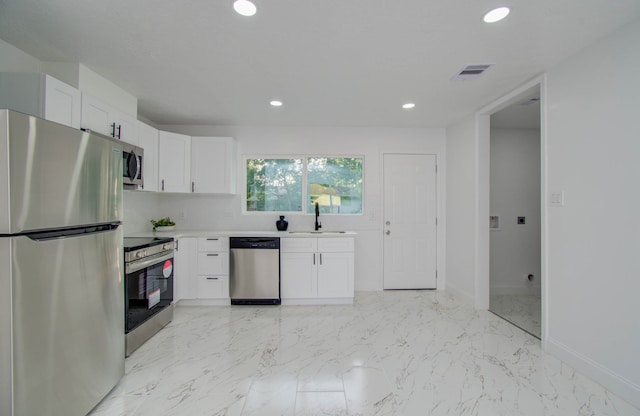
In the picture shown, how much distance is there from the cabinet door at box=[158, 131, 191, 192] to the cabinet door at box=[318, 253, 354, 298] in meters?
2.06

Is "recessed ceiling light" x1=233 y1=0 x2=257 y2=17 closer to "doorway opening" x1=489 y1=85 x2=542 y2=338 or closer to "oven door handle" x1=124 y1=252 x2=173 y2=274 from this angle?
"oven door handle" x1=124 y1=252 x2=173 y2=274

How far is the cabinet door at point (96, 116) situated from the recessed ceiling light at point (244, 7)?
158 centimetres

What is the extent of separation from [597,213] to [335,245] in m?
2.44

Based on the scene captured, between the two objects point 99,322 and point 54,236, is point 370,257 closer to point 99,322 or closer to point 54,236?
point 99,322

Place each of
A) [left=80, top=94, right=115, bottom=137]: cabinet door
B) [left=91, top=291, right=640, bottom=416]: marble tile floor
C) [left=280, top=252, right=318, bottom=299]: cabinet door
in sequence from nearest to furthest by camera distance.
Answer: [left=91, top=291, right=640, bottom=416]: marble tile floor, [left=80, top=94, right=115, bottom=137]: cabinet door, [left=280, top=252, right=318, bottom=299]: cabinet door

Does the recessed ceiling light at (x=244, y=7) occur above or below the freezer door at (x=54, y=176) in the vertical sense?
above

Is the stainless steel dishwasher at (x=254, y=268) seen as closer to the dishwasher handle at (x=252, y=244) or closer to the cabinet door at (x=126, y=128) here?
the dishwasher handle at (x=252, y=244)

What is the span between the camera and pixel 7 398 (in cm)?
119

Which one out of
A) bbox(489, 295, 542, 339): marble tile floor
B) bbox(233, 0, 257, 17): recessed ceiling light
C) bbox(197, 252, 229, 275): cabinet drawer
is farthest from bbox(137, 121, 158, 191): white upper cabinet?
bbox(489, 295, 542, 339): marble tile floor

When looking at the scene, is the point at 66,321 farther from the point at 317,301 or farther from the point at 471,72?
the point at 471,72

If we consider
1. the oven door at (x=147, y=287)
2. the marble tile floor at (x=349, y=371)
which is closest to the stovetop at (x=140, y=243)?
the oven door at (x=147, y=287)

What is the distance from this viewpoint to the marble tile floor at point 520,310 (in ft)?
9.70

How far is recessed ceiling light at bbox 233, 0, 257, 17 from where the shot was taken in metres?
1.61

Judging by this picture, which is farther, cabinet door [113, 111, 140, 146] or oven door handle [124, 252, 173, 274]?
cabinet door [113, 111, 140, 146]
